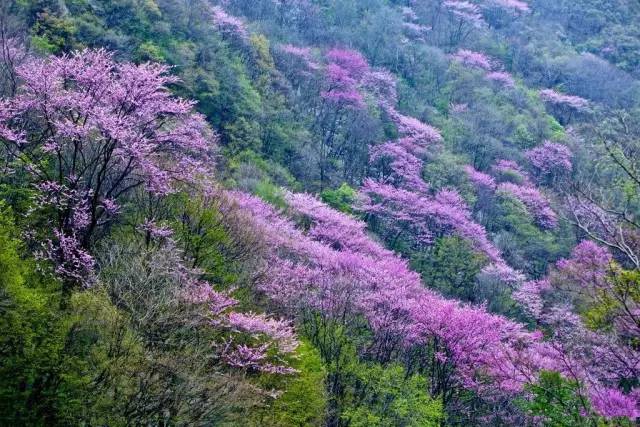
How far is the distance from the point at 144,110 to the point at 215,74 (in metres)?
24.3

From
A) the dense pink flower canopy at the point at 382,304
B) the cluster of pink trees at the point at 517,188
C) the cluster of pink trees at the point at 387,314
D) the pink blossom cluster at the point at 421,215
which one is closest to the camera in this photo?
the cluster of pink trees at the point at 387,314

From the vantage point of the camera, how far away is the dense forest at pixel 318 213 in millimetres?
12414

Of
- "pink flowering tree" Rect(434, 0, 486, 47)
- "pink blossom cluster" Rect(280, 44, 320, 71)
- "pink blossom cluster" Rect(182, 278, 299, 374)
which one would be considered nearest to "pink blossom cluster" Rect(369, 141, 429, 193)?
"pink blossom cluster" Rect(280, 44, 320, 71)

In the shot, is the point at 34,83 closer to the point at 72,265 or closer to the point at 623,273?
the point at 72,265

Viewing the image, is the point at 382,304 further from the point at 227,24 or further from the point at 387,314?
the point at 227,24

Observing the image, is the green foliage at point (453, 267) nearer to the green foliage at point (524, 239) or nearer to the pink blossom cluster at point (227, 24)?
the green foliage at point (524, 239)

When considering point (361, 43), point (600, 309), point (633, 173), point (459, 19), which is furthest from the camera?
point (459, 19)

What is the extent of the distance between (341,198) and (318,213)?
5364 mm

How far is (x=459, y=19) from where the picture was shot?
66125 millimetres

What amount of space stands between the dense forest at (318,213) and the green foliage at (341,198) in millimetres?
248

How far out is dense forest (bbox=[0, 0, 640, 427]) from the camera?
1241 centimetres

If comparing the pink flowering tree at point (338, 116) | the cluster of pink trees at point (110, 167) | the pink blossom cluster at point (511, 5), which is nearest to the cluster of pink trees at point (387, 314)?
the cluster of pink trees at point (110, 167)

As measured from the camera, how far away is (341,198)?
38938 mm

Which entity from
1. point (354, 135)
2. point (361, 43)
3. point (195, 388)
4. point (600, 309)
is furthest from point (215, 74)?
point (600, 309)
